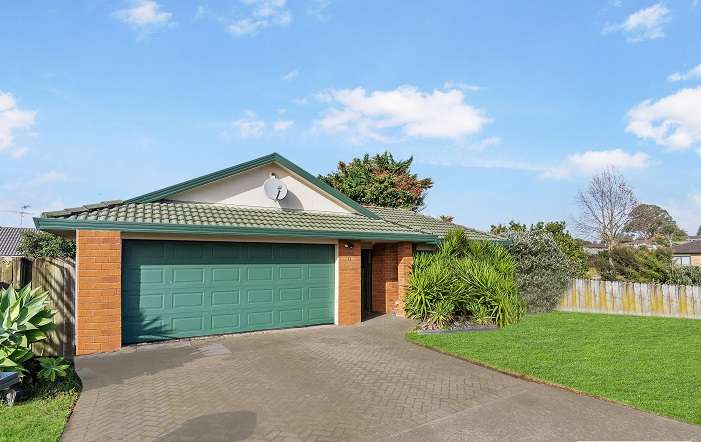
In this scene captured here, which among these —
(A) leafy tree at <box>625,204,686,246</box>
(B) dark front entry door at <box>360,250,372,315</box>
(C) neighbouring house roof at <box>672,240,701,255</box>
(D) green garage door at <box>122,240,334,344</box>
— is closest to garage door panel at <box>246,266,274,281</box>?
(D) green garage door at <box>122,240,334,344</box>

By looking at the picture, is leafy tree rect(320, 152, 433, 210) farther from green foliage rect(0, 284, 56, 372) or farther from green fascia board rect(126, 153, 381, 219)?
green foliage rect(0, 284, 56, 372)

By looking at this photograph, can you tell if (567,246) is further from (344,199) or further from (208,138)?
(208,138)

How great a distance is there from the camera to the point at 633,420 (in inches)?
197

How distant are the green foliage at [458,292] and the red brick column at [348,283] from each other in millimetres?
1531

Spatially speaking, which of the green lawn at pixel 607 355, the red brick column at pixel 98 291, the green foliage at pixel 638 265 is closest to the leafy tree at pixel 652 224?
the green foliage at pixel 638 265

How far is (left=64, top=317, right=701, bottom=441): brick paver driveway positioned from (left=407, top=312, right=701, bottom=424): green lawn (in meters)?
0.50

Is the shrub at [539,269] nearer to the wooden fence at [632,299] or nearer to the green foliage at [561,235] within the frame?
the wooden fence at [632,299]

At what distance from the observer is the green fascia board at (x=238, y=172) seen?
10523 mm

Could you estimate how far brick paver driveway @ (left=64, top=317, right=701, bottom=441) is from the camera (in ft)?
15.6

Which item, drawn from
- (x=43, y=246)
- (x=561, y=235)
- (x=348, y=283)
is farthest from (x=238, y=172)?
(x=43, y=246)

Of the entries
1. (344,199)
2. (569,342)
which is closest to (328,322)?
(344,199)

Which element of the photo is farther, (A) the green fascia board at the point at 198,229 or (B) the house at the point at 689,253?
(B) the house at the point at 689,253

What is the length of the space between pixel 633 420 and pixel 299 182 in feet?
33.0

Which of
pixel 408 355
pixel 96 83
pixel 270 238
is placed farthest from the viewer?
pixel 96 83
